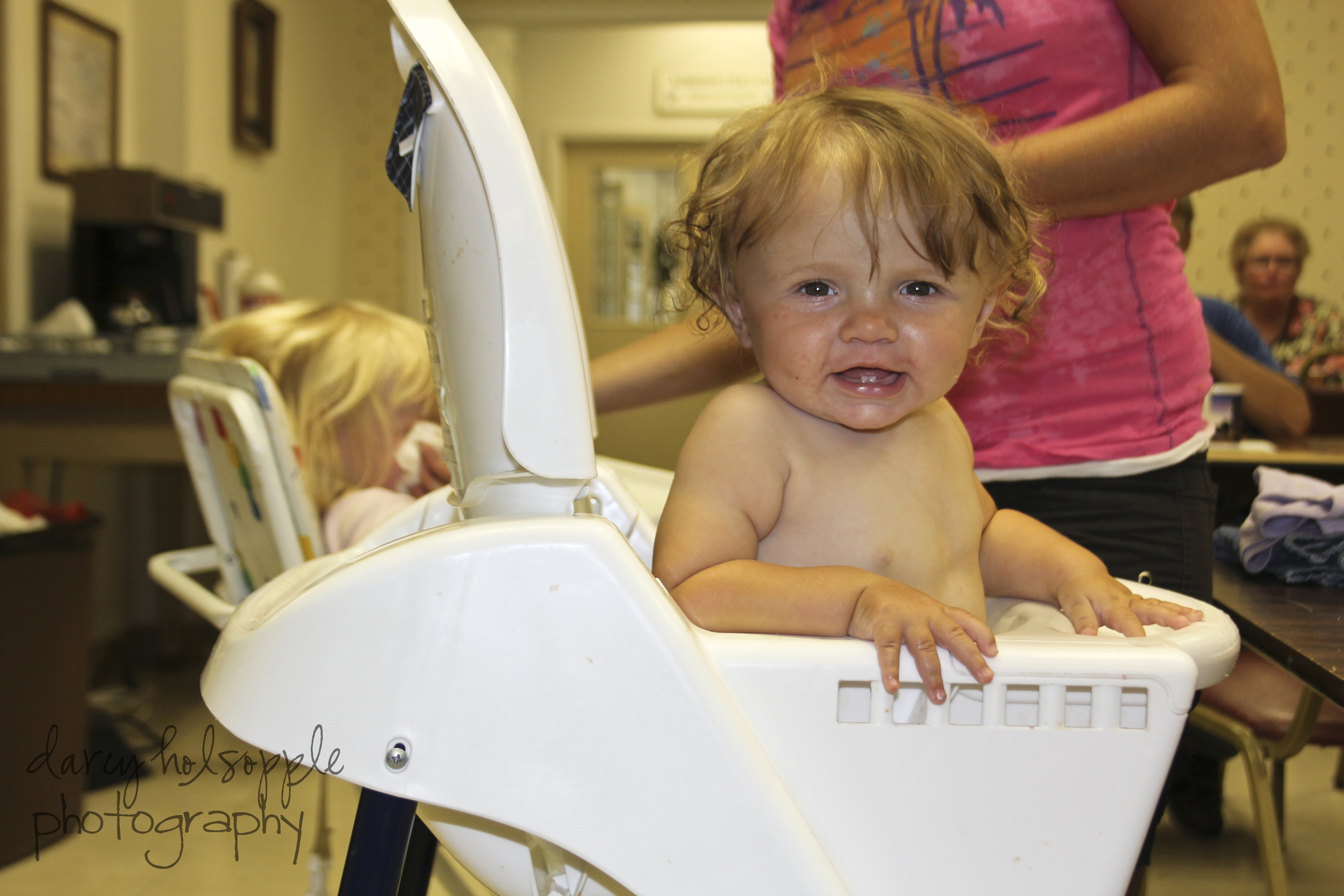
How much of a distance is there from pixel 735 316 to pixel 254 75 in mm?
3794

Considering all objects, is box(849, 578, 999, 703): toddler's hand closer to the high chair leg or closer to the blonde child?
the high chair leg

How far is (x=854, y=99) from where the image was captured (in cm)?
72

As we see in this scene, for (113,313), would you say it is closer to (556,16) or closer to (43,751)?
(43,751)

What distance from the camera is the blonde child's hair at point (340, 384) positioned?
156 cm

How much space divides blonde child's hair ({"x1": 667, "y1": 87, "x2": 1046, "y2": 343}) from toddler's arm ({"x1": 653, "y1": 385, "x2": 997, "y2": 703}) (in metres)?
0.13

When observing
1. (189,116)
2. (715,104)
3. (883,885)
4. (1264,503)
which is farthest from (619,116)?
(883,885)

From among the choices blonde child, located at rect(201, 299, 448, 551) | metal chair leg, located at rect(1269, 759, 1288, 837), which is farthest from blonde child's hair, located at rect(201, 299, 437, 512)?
metal chair leg, located at rect(1269, 759, 1288, 837)

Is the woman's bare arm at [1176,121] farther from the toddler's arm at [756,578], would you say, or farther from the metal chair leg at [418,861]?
the metal chair leg at [418,861]

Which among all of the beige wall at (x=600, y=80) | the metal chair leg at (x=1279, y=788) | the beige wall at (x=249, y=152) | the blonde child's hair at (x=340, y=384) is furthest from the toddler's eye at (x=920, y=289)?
the beige wall at (x=600, y=80)

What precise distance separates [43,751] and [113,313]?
1.42 metres

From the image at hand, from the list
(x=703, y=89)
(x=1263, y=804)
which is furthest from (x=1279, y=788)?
(x=703, y=89)

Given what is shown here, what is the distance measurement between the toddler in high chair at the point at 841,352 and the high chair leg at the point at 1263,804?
79cm

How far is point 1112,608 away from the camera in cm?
65

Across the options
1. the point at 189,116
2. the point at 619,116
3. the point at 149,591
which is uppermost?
the point at 619,116
